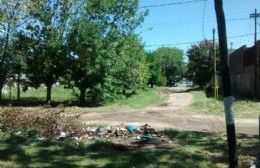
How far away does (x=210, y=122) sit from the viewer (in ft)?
85.9

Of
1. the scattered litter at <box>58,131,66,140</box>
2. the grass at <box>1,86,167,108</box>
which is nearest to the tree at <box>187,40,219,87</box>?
the grass at <box>1,86,167,108</box>

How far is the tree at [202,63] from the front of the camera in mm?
87875

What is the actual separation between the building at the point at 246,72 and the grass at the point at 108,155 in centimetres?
3647

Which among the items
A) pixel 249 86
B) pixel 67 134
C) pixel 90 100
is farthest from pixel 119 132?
pixel 249 86

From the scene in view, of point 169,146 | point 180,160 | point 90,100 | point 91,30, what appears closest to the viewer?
point 180,160

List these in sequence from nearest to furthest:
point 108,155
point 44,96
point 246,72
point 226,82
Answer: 1. point 226,82
2. point 108,155
3. point 44,96
4. point 246,72

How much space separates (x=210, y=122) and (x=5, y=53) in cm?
1949

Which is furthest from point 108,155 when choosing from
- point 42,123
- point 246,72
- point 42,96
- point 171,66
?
point 171,66

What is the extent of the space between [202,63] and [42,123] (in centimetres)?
7446

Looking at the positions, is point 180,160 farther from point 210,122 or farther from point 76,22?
point 76,22

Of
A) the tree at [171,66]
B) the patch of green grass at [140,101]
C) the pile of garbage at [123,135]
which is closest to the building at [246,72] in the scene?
the patch of green grass at [140,101]

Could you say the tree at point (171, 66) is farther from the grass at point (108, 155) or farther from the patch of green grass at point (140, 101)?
the grass at point (108, 155)

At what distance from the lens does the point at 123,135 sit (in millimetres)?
15734

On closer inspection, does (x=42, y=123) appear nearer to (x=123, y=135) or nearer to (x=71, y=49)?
(x=123, y=135)
